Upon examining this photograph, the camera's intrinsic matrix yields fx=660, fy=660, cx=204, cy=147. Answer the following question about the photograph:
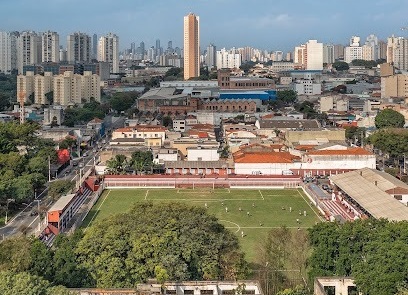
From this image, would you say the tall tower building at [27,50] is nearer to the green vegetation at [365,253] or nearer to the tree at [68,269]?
the tree at [68,269]

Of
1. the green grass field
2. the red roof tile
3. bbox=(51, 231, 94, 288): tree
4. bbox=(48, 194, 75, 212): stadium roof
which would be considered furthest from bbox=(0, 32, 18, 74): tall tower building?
bbox=(51, 231, 94, 288): tree

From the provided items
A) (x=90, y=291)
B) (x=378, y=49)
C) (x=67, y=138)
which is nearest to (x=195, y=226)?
(x=90, y=291)

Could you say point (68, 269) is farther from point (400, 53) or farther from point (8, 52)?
point (8, 52)

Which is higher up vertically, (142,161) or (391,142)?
(391,142)

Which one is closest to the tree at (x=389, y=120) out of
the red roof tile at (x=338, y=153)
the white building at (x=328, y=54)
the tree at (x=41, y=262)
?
the red roof tile at (x=338, y=153)

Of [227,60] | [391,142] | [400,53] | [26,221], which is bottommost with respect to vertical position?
[26,221]

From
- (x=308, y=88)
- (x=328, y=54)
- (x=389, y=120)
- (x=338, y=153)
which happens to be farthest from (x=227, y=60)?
(x=338, y=153)

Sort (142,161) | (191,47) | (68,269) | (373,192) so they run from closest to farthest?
(68,269), (373,192), (142,161), (191,47)
